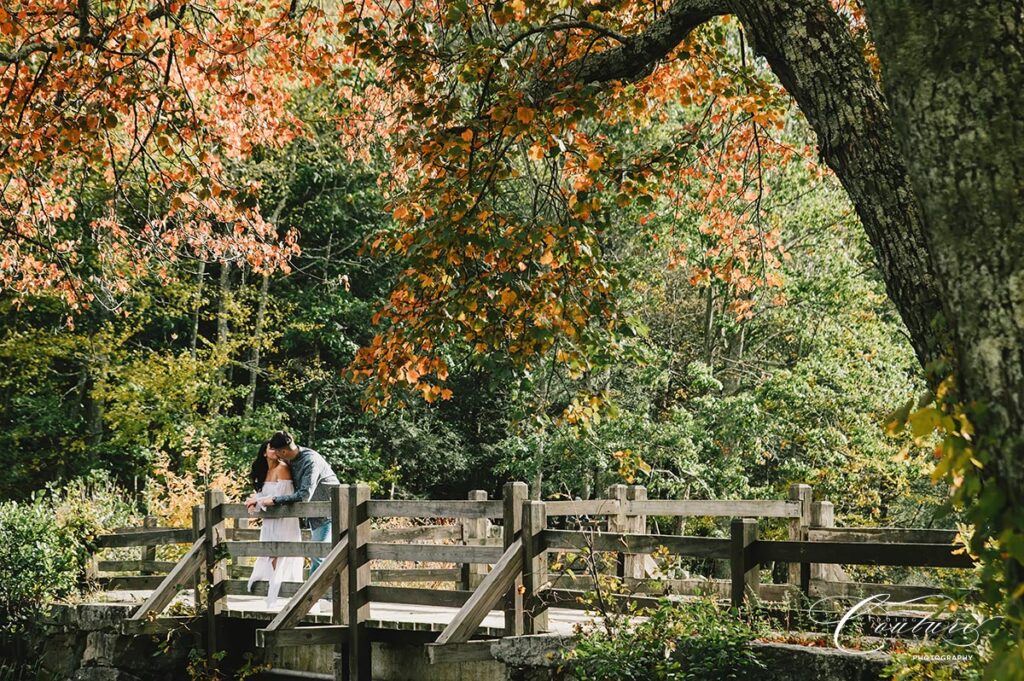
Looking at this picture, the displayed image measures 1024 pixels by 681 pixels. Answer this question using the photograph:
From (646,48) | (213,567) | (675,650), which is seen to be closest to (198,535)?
(213,567)

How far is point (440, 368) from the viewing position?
28.7ft

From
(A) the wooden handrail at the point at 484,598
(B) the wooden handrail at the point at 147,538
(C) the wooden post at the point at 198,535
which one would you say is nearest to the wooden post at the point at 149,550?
(B) the wooden handrail at the point at 147,538

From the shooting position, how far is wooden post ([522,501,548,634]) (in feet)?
31.7

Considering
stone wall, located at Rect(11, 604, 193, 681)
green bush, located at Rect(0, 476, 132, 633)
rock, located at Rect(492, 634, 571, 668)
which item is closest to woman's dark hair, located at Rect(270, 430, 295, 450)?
stone wall, located at Rect(11, 604, 193, 681)

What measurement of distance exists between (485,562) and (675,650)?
2.46 meters

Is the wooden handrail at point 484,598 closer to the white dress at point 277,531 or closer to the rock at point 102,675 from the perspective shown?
the white dress at point 277,531

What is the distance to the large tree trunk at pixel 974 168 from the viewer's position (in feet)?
9.62

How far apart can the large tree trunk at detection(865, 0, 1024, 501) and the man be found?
930cm

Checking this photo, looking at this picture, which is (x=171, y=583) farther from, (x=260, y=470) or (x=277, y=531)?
(x=260, y=470)

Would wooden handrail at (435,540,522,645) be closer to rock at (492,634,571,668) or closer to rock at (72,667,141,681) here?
rock at (492,634,571,668)

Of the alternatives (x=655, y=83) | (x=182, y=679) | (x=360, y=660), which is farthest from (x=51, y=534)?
(x=655, y=83)

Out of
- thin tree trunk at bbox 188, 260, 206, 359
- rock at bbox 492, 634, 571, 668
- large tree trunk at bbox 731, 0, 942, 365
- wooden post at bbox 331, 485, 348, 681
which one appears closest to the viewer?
large tree trunk at bbox 731, 0, 942, 365

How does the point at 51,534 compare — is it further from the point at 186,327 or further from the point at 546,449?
the point at 186,327

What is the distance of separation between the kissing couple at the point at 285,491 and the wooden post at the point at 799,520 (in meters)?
4.71
